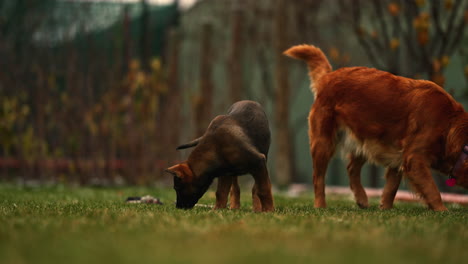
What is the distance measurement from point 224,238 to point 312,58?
3.63 metres

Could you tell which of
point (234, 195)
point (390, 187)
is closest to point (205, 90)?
point (390, 187)

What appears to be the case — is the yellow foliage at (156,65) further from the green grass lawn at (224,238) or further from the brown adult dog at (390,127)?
the green grass lawn at (224,238)

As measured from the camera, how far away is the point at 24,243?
2771 millimetres

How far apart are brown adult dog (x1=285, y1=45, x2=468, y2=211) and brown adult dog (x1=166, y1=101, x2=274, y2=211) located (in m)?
0.94

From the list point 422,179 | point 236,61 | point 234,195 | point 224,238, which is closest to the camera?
point 224,238

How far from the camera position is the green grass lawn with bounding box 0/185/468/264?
247cm

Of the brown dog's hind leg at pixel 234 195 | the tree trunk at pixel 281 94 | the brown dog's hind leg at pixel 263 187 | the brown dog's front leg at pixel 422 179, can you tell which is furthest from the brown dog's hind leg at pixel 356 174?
the tree trunk at pixel 281 94

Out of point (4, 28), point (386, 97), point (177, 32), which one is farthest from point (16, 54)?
point (386, 97)

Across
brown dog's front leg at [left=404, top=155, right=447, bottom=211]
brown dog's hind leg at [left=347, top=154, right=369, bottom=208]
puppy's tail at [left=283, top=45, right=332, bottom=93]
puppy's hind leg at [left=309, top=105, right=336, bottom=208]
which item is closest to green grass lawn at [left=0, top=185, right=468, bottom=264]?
brown dog's front leg at [left=404, top=155, right=447, bottom=211]

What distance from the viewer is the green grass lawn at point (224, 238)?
8.11 ft

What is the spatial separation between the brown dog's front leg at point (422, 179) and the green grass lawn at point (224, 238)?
830 millimetres

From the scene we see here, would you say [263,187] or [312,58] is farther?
[312,58]

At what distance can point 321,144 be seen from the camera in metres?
5.63

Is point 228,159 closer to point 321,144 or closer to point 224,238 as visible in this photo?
point 321,144
